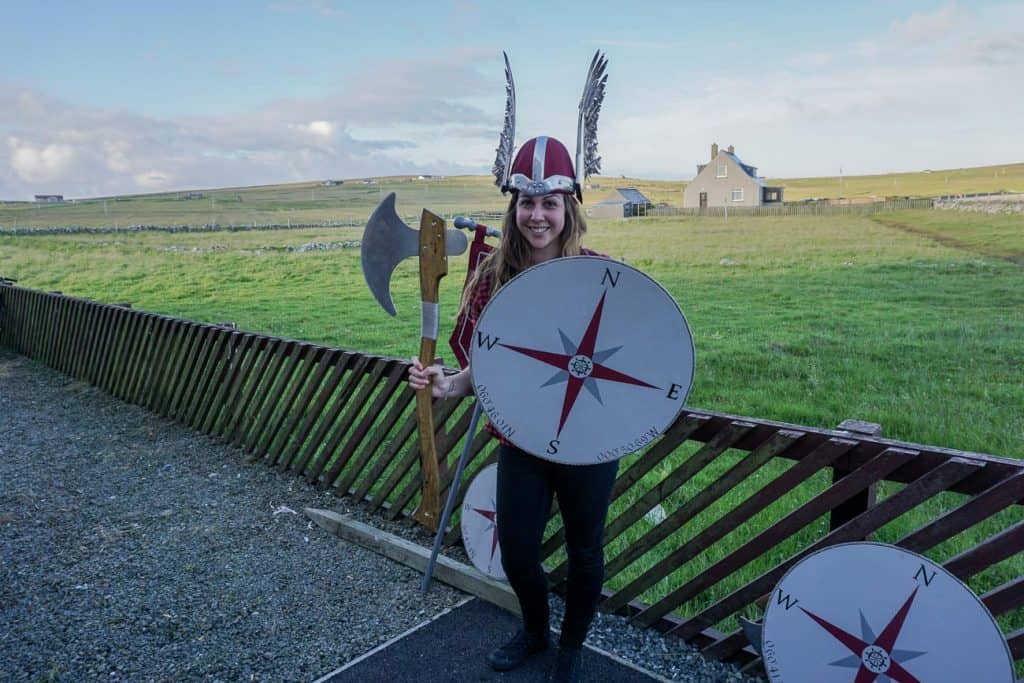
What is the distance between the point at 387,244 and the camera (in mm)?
3201

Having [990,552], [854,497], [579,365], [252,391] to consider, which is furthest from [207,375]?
[990,552]

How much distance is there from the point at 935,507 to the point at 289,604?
12.1ft

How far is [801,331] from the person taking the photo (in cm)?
1039

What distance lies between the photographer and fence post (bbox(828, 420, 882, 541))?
2658 millimetres

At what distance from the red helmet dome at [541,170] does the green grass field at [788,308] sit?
7.62 feet

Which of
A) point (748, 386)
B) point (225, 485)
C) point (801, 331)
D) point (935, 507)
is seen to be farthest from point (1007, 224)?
point (225, 485)

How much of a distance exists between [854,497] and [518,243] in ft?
5.01

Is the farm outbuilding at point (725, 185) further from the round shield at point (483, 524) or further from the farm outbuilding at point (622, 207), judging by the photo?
the round shield at point (483, 524)

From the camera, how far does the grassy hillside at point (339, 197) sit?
5481 cm

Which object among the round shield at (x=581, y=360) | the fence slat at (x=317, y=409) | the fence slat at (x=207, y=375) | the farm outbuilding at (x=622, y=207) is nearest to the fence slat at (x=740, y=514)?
the round shield at (x=581, y=360)

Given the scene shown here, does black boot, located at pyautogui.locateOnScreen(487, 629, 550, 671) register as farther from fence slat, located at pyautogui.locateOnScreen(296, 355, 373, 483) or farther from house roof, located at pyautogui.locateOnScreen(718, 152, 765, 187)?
house roof, located at pyautogui.locateOnScreen(718, 152, 765, 187)

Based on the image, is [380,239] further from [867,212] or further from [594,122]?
[867,212]

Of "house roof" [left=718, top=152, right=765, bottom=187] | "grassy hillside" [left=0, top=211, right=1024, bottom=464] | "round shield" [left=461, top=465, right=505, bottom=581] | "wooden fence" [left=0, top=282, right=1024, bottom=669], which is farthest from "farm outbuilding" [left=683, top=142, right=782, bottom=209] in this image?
"round shield" [left=461, top=465, right=505, bottom=581]

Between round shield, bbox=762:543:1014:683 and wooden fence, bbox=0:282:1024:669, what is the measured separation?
24 centimetres
